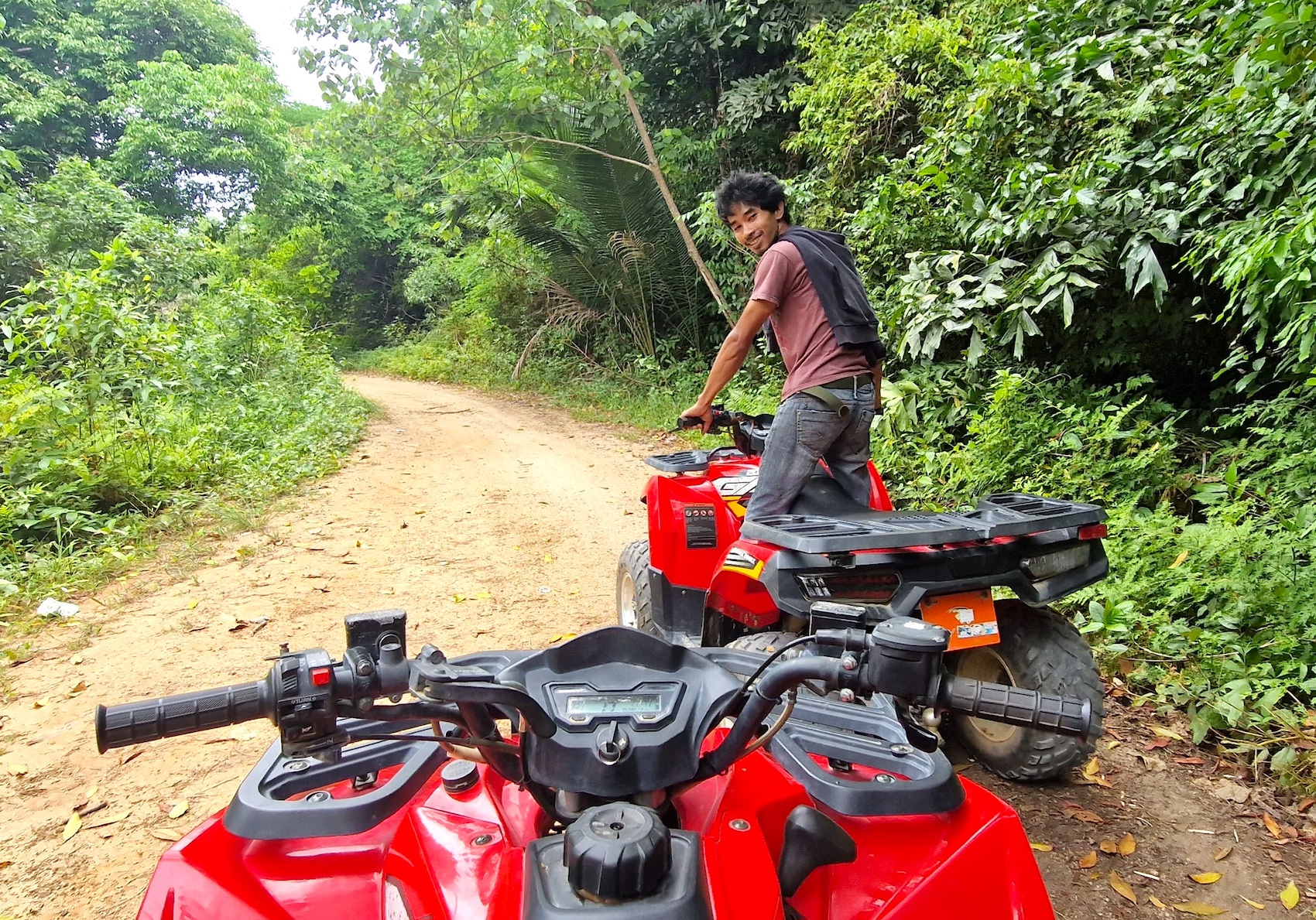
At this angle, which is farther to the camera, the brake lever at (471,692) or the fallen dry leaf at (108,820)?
the fallen dry leaf at (108,820)

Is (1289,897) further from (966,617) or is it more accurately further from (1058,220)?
(1058,220)

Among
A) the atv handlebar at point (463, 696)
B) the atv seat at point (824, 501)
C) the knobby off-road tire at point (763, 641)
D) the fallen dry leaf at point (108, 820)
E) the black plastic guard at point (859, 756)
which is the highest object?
the atv handlebar at point (463, 696)

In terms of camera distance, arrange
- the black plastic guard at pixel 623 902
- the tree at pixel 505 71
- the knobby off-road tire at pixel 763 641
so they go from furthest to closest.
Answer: the tree at pixel 505 71 → the knobby off-road tire at pixel 763 641 → the black plastic guard at pixel 623 902

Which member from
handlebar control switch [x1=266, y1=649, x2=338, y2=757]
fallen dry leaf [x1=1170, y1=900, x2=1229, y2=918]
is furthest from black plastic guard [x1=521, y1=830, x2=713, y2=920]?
fallen dry leaf [x1=1170, y1=900, x2=1229, y2=918]

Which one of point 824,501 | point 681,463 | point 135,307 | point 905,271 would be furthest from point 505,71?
point 824,501

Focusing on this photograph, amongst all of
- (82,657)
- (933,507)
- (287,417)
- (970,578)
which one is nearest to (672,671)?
(970,578)

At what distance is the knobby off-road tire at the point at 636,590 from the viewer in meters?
3.88

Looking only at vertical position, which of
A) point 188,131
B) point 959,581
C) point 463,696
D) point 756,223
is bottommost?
point 959,581

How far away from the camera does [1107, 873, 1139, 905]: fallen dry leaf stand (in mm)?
2410

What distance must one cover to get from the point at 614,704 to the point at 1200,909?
→ 2.27 m

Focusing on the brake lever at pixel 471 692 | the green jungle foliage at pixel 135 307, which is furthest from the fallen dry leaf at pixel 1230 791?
the green jungle foliage at pixel 135 307

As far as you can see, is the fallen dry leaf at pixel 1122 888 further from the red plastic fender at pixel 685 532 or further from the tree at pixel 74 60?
the tree at pixel 74 60

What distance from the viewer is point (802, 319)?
3326mm

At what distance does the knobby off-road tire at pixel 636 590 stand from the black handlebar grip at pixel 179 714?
266cm
